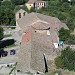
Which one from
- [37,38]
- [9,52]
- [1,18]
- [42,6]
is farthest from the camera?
[42,6]

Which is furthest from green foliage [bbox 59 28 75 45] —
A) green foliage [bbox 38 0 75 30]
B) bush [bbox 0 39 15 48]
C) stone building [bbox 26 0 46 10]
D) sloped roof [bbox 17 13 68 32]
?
stone building [bbox 26 0 46 10]

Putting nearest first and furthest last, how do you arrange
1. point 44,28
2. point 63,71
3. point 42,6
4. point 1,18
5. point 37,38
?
point 63,71 → point 37,38 → point 44,28 → point 1,18 → point 42,6

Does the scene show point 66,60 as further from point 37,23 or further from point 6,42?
point 6,42

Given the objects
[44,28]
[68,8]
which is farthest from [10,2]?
[44,28]

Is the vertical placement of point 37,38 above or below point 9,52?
above

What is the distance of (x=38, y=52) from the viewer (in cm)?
3594

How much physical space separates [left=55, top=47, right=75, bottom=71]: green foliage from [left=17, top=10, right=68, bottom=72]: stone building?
4.55ft

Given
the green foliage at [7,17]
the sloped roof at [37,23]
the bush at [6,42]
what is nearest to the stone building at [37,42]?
the sloped roof at [37,23]

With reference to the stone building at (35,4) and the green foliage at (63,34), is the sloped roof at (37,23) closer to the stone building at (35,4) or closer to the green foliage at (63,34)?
the green foliage at (63,34)

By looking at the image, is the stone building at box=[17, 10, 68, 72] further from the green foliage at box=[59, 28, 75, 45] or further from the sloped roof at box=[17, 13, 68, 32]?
the green foliage at box=[59, 28, 75, 45]

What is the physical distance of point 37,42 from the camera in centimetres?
3875

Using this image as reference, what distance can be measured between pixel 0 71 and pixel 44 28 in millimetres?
16834

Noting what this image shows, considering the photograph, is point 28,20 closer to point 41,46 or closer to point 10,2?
point 41,46

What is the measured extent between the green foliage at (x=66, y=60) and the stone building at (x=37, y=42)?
1386mm
